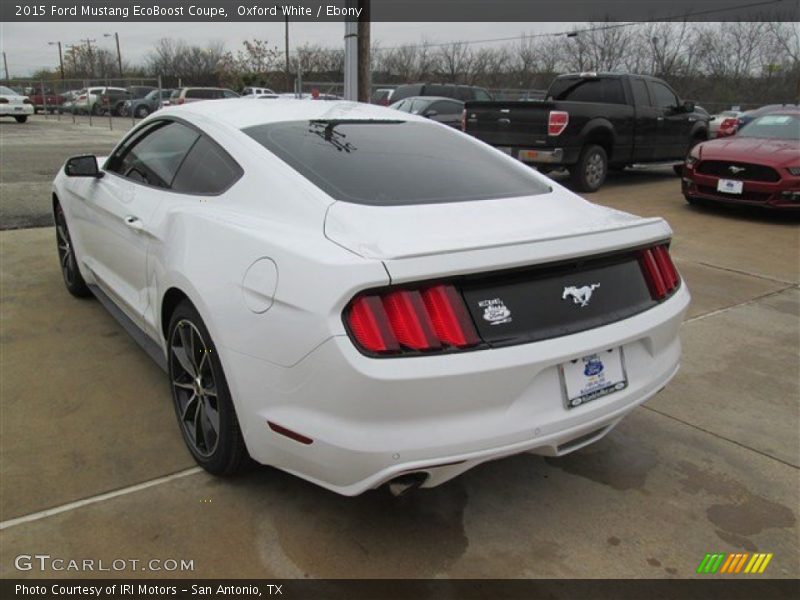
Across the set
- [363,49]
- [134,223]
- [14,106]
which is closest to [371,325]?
[134,223]

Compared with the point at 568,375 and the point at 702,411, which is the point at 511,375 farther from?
the point at 702,411

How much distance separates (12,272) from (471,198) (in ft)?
15.2

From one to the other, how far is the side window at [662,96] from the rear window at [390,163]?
950cm

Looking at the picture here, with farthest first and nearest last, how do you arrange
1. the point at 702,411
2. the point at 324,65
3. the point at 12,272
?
the point at 324,65
the point at 12,272
the point at 702,411

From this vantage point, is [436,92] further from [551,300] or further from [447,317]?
[447,317]

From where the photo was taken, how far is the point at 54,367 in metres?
3.80

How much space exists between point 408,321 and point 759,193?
795 centimetres

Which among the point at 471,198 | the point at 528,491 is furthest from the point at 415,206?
the point at 528,491

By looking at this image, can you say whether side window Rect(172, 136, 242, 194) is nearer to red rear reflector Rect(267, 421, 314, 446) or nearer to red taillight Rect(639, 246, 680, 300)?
red rear reflector Rect(267, 421, 314, 446)

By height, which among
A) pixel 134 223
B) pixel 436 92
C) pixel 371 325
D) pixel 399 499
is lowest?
pixel 399 499

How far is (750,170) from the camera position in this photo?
8438 millimetres

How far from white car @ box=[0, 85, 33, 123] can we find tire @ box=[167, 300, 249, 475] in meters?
29.2

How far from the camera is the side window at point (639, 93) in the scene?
11.2 metres

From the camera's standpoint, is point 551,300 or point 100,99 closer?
point 551,300
